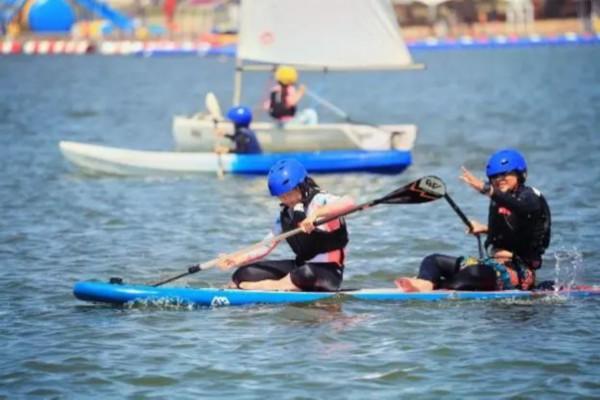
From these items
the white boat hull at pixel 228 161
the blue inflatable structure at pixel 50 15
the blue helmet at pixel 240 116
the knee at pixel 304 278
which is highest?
the blue helmet at pixel 240 116

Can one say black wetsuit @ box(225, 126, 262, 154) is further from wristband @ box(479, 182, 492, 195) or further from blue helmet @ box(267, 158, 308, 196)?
wristband @ box(479, 182, 492, 195)

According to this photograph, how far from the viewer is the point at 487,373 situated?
40.5 feet

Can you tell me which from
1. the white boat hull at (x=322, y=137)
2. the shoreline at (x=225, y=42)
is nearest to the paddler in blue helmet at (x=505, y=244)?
the white boat hull at (x=322, y=137)

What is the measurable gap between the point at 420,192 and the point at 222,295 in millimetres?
2191

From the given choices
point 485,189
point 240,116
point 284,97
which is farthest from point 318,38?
point 485,189

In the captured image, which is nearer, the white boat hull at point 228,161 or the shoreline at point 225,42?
the white boat hull at point 228,161

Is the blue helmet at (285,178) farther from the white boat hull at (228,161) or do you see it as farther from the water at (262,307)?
the white boat hull at (228,161)

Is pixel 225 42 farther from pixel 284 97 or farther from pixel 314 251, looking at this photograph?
pixel 314 251

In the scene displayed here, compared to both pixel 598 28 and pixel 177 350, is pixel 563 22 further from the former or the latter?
pixel 177 350

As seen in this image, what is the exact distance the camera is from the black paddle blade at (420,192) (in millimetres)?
14867

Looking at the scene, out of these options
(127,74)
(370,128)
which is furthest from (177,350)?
(127,74)

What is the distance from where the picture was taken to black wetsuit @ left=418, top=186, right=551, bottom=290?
1451 centimetres

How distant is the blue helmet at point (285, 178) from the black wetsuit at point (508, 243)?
167 cm

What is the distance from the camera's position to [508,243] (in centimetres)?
1478
